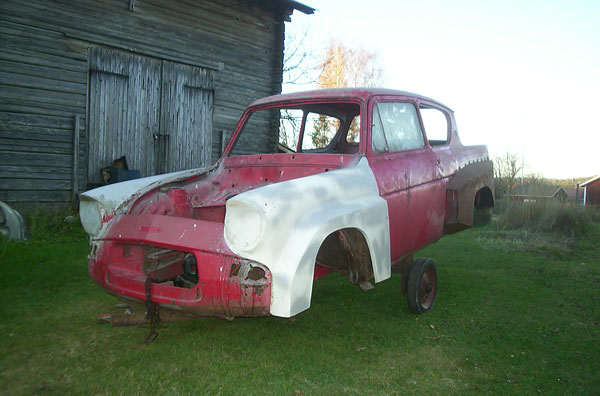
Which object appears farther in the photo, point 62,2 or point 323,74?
point 323,74

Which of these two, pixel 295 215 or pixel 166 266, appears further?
pixel 166 266

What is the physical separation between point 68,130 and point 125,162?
3.69ft

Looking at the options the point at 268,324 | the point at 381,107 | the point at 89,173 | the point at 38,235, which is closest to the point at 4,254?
the point at 38,235

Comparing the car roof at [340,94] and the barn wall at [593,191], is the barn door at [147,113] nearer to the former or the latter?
the car roof at [340,94]

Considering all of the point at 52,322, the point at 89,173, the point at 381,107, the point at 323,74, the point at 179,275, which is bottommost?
the point at 52,322

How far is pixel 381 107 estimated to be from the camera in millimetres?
4031

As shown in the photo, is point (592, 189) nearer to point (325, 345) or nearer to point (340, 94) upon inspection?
point (340, 94)

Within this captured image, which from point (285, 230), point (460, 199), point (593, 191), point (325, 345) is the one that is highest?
point (593, 191)

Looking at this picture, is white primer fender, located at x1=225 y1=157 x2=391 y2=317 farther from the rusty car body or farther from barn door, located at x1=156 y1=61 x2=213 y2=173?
barn door, located at x1=156 y1=61 x2=213 y2=173

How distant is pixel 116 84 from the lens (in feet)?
27.9

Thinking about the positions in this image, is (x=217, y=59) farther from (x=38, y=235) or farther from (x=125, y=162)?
(x=38, y=235)

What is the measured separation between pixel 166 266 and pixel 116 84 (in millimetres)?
6281

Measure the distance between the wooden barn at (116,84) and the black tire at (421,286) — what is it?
21.4ft

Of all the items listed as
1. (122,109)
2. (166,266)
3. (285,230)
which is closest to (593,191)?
(122,109)
